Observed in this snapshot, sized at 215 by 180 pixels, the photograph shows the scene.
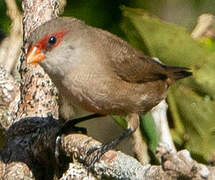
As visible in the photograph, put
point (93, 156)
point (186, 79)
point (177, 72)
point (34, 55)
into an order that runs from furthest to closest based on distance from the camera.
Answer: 1. point (177, 72)
2. point (186, 79)
3. point (34, 55)
4. point (93, 156)

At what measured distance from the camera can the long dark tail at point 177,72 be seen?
13.1 feet

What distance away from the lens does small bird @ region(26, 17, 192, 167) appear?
141 inches

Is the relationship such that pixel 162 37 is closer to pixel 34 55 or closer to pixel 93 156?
pixel 34 55

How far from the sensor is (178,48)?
3705mm

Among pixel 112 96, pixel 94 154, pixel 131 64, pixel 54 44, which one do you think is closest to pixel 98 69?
pixel 112 96

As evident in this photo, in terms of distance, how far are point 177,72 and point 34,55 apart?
108cm

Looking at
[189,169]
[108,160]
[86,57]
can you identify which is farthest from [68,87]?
[189,169]

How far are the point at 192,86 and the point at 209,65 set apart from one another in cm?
27

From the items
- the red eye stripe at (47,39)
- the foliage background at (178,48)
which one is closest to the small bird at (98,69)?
the red eye stripe at (47,39)

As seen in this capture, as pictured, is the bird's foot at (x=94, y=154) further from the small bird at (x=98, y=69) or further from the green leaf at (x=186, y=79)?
the green leaf at (x=186, y=79)

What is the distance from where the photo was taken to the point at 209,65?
3.65 metres

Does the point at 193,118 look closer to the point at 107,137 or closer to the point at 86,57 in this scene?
the point at 86,57

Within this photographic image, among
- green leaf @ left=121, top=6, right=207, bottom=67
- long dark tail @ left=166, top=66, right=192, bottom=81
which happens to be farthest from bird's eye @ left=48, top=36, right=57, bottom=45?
long dark tail @ left=166, top=66, right=192, bottom=81

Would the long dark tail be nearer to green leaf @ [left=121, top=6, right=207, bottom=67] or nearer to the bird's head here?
green leaf @ [left=121, top=6, right=207, bottom=67]
